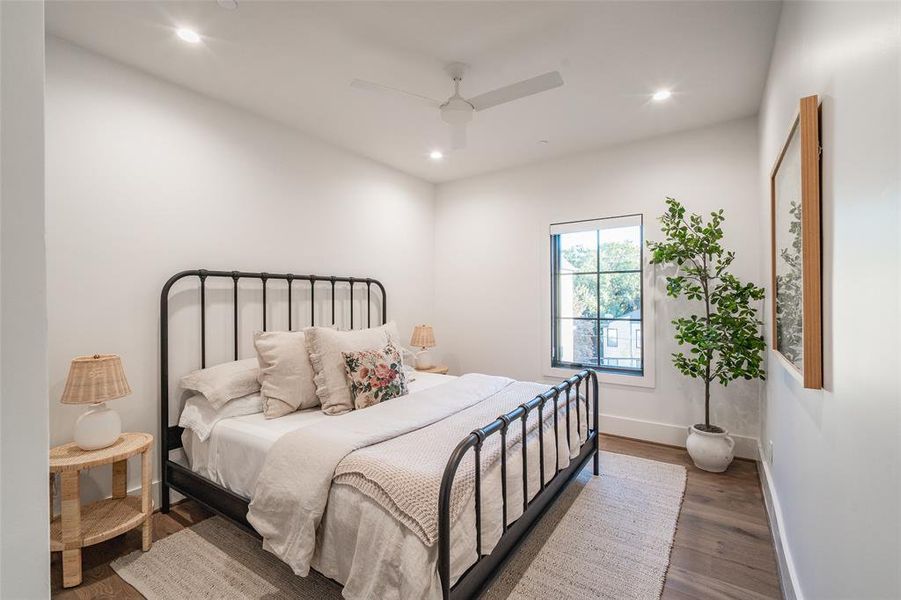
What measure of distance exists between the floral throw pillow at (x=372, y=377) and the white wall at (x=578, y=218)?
6.59 feet

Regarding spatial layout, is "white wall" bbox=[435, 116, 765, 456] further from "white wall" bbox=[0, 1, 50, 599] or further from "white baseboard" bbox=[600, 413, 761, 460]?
"white wall" bbox=[0, 1, 50, 599]

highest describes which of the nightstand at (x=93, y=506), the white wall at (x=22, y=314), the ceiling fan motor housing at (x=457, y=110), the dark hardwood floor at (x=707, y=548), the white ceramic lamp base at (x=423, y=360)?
the ceiling fan motor housing at (x=457, y=110)

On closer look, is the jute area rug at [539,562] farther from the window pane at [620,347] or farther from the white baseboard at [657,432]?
the window pane at [620,347]

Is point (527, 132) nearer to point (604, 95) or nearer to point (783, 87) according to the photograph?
point (604, 95)

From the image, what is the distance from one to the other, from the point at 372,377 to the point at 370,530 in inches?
48.2

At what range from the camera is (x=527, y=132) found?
11.8 feet

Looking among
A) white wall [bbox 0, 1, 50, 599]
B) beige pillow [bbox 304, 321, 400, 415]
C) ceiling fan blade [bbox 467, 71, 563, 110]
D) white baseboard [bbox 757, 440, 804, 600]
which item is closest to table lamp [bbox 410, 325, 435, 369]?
beige pillow [bbox 304, 321, 400, 415]

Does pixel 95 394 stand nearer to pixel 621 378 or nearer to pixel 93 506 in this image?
pixel 93 506

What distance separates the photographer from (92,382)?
6.81 ft

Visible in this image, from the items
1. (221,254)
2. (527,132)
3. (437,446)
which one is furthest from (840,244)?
(221,254)

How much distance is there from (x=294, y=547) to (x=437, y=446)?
2.33 ft

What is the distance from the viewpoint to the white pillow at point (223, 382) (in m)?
2.51

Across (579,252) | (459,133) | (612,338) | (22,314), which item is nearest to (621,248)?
(579,252)

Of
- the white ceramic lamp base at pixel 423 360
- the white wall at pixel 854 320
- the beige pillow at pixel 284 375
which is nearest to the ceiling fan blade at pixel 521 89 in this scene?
the white wall at pixel 854 320
